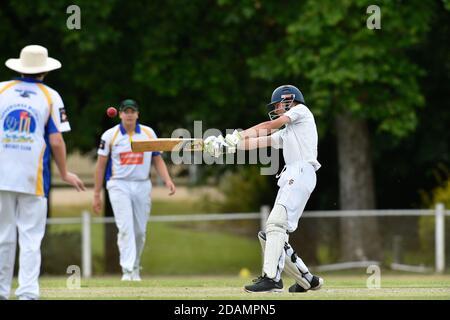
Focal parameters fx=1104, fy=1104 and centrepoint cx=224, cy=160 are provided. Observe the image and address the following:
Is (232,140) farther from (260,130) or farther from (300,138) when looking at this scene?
(300,138)

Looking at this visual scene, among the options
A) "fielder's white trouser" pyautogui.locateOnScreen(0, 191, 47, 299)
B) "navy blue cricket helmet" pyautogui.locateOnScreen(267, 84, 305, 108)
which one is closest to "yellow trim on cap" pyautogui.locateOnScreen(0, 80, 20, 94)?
"fielder's white trouser" pyautogui.locateOnScreen(0, 191, 47, 299)

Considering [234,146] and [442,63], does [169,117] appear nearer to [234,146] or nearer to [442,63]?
[442,63]

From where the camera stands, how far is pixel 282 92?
10.4 m

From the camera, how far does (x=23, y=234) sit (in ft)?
29.0

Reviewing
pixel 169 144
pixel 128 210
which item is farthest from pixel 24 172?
pixel 128 210

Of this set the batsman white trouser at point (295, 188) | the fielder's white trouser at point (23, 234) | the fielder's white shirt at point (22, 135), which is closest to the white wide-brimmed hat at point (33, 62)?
the fielder's white shirt at point (22, 135)

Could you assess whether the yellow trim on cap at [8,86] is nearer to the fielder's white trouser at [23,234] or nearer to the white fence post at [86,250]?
the fielder's white trouser at [23,234]

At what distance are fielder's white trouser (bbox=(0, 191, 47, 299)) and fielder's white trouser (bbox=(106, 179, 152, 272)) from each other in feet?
15.8

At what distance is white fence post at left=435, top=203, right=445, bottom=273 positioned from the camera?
68.5ft

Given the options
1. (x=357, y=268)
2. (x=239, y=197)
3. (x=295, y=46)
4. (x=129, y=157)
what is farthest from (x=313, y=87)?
(x=239, y=197)

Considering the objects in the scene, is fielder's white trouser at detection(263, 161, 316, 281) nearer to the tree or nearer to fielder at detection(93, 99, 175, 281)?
fielder at detection(93, 99, 175, 281)

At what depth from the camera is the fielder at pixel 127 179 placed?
13.8m

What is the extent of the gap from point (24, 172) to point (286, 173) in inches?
104

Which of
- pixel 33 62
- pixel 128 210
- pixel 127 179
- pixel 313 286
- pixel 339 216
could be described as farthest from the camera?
pixel 339 216
